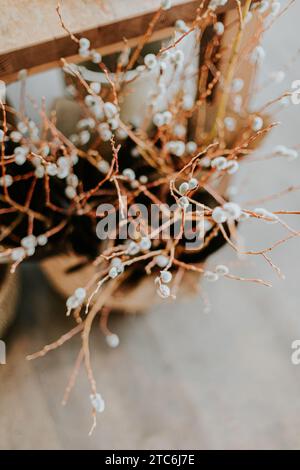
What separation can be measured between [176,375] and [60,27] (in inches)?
24.8

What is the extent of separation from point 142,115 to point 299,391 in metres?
0.58

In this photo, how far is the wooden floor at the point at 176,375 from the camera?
888 millimetres

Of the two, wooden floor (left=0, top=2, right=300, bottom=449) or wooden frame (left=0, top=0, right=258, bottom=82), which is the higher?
wooden frame (left=0, top=0, right=258, bottom=82)

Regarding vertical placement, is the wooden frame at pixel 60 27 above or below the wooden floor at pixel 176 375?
above

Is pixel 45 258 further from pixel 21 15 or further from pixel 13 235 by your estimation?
pixel 21 15

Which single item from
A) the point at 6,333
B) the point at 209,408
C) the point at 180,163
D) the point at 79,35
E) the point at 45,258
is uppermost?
the point at 79,35

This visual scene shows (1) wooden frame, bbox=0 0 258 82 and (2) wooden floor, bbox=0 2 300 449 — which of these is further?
(2) wooden floor, bbox=0 2 300 449

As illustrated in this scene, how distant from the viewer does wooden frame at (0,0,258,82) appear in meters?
0.57

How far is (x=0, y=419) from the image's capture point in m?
0.88

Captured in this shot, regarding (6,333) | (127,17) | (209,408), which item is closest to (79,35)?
(127,17)

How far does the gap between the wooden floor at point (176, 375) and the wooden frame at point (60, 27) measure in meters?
0.48

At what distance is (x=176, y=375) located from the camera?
3.08 ft

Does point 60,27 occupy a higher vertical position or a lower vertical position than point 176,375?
higher

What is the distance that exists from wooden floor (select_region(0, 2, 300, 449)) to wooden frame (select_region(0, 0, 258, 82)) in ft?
1.57
